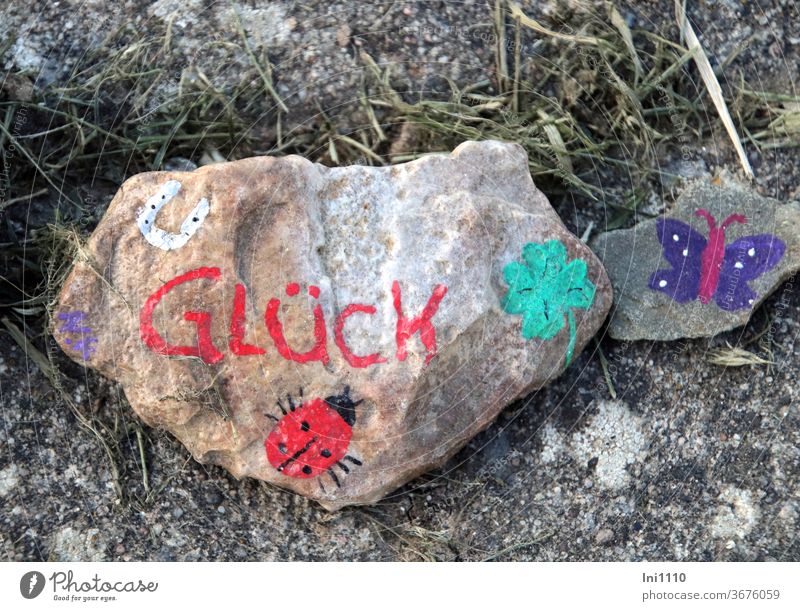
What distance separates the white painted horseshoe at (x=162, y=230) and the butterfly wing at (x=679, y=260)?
1.22 m

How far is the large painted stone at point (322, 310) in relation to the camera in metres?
2.37

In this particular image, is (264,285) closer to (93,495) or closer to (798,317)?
(93,495)

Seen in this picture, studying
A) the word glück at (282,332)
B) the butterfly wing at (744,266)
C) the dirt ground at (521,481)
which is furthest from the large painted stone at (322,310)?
the butterfly wing at (744,266)

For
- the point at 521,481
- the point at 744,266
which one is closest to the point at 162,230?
the point at 521,481

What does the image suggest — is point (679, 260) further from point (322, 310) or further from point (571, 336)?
point (322, 310)

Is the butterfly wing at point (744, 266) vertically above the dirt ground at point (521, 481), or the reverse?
the butterfly wing at point (744, 266)

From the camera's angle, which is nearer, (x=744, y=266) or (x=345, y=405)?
(x=345, y=405)

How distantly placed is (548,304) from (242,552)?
3.47ft

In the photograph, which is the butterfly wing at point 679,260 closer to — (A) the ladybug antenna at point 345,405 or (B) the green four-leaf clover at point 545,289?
(B) the green four-leaf clover at point 545,289

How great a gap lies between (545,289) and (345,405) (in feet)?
1.93

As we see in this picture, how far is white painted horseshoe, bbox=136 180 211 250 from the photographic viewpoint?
7.85 feet

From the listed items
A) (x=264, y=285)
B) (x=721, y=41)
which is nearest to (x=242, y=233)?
(x=264, y=285)

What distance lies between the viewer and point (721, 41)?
2.86m

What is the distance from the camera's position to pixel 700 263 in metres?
2.68
